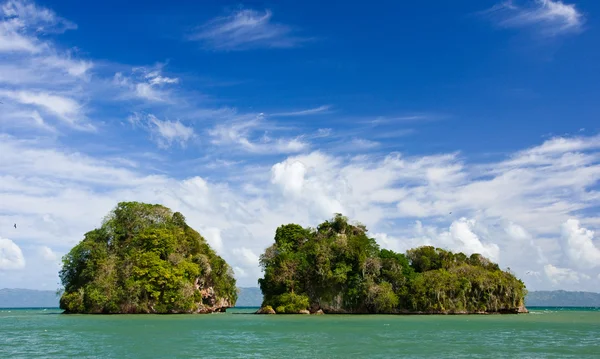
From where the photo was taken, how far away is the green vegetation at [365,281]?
64750 mm

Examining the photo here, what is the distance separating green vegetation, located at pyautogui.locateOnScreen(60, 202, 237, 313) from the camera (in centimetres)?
6288

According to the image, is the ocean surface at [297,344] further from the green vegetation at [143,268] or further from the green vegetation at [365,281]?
the green vegetation at [365,281]

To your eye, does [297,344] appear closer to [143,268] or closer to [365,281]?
[365,281]

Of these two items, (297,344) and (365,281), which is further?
(365,281)

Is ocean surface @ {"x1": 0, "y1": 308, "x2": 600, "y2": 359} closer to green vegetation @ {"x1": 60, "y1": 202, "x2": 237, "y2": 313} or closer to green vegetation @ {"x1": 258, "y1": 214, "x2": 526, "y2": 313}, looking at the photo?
green vegetation @ {"x1": 60, "y1": 202, "x2": 237, "y2": 313}

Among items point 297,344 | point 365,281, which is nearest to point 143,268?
point 365,281

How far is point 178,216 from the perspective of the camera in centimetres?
7456

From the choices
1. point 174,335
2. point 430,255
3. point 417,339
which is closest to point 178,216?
point 430,255

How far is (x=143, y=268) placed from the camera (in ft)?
207

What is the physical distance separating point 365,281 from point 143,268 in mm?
26990

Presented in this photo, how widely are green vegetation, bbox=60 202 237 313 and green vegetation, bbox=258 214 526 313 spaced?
8.85m

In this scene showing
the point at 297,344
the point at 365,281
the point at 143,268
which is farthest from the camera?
the point at 365,281

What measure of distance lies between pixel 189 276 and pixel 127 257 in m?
7.94

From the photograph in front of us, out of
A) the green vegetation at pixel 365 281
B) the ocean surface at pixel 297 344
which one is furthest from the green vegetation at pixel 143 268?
the ocean surface at pixel 297 344
